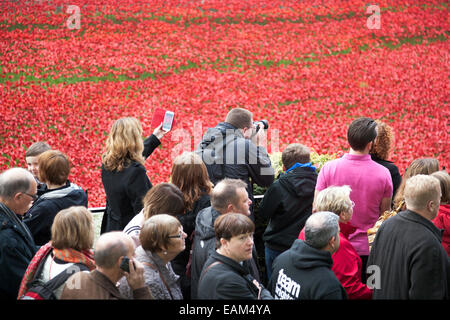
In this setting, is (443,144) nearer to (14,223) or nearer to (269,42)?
(269,42)

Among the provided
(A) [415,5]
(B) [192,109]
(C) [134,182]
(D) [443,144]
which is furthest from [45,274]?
(A) [415,5]

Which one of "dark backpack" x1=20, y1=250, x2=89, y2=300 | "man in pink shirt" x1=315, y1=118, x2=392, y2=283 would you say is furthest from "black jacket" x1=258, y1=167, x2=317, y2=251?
"dark backpack" x1=20, y1=250, x2=89, y2=300

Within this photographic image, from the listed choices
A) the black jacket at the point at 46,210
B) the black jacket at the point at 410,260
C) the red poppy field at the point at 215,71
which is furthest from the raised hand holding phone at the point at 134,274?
the red poppy field at the point at 215,71

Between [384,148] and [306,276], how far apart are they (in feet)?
7.05

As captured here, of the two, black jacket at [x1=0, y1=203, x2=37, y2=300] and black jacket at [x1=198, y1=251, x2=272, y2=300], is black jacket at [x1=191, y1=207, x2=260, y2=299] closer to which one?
black jacket at [x1=198, y1=251, x2=272, y2=300]

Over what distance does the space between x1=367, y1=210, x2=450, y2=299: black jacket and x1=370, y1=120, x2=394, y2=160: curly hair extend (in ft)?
4.75

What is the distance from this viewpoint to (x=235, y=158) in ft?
15.4

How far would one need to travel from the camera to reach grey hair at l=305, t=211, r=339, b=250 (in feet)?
10.1

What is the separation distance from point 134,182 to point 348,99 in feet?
27.6

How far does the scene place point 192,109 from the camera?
1120 cm

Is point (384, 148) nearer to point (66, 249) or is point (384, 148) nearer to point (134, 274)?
point (134, 274)

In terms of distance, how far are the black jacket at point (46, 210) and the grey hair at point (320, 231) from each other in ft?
6.30
